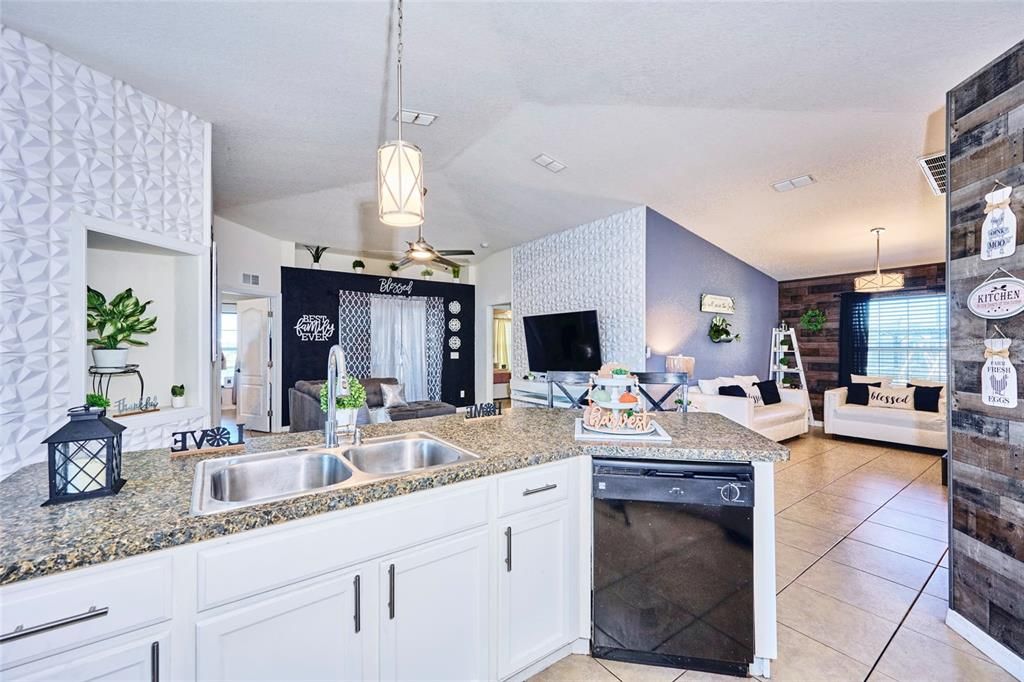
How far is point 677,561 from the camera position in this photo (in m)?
1.62

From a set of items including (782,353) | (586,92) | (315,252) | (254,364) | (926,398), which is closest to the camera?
(586,92)

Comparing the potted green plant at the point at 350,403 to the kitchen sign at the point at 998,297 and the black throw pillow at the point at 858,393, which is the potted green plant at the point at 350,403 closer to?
the kitchen sign at the point at 998,297

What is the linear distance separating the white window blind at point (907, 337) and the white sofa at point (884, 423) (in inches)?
12.7

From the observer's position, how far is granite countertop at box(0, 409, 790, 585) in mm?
910

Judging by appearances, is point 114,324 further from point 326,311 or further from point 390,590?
point 326,311

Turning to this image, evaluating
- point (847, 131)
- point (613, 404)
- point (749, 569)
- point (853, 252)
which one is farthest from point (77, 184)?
point (853, 252)

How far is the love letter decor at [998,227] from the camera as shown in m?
1.75

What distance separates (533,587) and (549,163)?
3.60 metres

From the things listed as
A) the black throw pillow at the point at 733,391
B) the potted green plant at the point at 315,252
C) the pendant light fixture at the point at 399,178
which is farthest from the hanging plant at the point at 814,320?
the potted green plant at the point at 315,252

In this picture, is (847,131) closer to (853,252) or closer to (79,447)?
(853,252)

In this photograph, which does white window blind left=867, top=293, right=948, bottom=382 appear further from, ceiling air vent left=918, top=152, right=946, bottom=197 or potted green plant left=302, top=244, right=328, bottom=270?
potted green plant left=302, top=244, right=328, bottom=270

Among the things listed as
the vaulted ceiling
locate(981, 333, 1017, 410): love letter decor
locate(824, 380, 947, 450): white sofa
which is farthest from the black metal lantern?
locate(824, 380, 947, 450): white sofa

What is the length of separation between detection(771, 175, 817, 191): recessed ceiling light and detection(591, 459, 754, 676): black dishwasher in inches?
131

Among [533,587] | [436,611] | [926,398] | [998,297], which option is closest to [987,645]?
[998,297]
